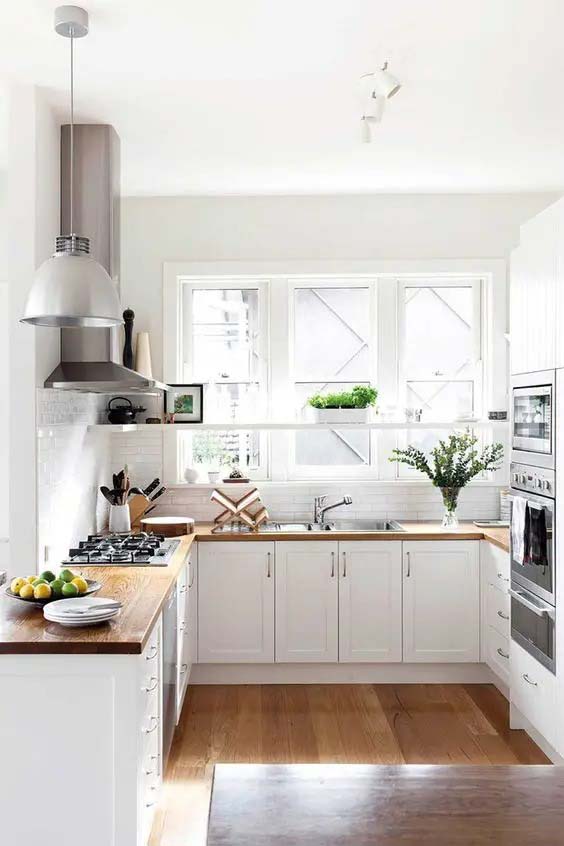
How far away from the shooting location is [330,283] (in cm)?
473

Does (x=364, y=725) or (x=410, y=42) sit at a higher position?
(x=410, y=42)

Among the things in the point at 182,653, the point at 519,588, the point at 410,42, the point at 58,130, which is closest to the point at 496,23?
the point at 410,42

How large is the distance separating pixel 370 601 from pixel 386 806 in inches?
117

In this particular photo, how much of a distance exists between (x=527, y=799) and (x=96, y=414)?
3.31m

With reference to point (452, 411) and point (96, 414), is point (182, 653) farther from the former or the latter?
point (452, 411)

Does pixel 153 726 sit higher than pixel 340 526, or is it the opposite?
pixel 340 526

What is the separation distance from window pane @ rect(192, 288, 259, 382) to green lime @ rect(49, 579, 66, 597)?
2.31m

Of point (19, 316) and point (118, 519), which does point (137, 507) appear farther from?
point (19, 316)

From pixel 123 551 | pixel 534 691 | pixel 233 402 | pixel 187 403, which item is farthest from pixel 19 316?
pixel 534 691

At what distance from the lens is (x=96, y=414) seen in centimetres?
412

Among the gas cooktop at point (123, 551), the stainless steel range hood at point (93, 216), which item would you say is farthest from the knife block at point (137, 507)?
the stainless steel range hood at point (93, 216)

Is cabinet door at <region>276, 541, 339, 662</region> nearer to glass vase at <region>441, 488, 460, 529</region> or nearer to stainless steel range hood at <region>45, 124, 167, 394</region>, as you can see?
glass vase at <region>441, 488, 460, 529</region>

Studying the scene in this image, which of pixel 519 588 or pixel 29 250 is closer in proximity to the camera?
pixel 29 250

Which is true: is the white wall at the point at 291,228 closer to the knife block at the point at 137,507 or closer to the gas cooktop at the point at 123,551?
the knife block at the point at 137,507
